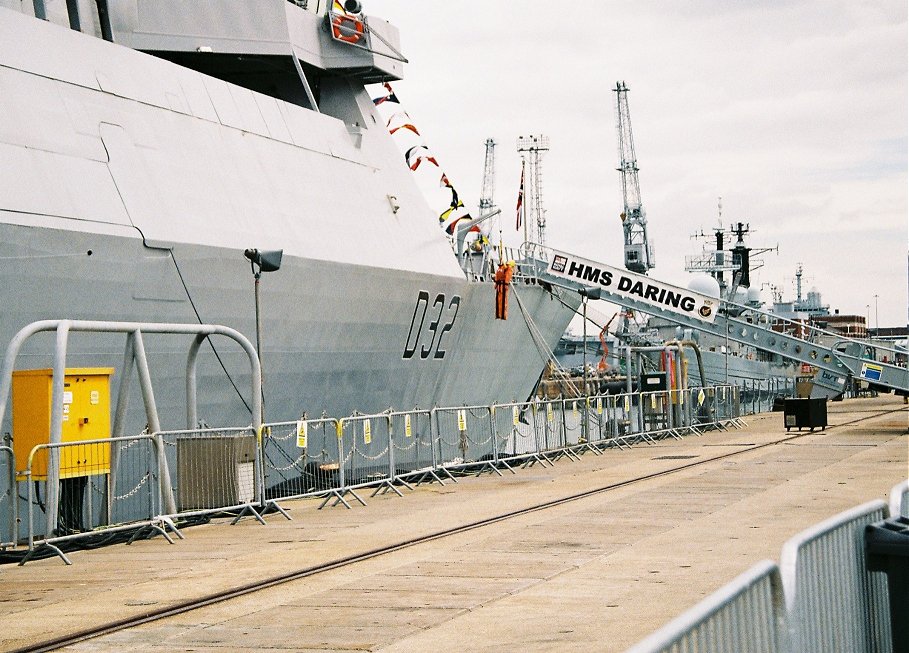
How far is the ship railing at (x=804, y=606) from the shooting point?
3.91 meters

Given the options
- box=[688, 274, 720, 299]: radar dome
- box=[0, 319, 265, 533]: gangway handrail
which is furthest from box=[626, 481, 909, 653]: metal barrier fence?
box=[688, 274, 720, 299]: radar dome

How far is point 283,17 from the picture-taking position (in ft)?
67.9

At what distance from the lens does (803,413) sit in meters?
30.3

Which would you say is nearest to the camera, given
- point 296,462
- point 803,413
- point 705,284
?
point 296,462

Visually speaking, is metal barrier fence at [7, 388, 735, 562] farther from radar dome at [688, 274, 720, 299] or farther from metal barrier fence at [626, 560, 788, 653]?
radar dome at [688, 274, 720, 299]

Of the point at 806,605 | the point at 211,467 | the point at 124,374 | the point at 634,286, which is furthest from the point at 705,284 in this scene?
the point at 806,605

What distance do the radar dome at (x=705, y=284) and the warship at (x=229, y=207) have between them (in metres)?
47.9

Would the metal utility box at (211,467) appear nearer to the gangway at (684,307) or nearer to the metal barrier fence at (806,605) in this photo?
the metal barrier fence at (806,605)

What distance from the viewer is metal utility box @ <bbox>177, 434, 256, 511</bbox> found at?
43.1 ft

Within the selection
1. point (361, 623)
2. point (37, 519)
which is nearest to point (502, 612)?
point (361, 623)

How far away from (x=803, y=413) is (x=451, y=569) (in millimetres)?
22387

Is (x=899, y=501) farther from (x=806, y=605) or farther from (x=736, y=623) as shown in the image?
(x=736, y=623)

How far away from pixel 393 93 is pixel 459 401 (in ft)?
22.0

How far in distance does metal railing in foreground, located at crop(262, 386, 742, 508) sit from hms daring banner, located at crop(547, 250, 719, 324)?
273 cm
